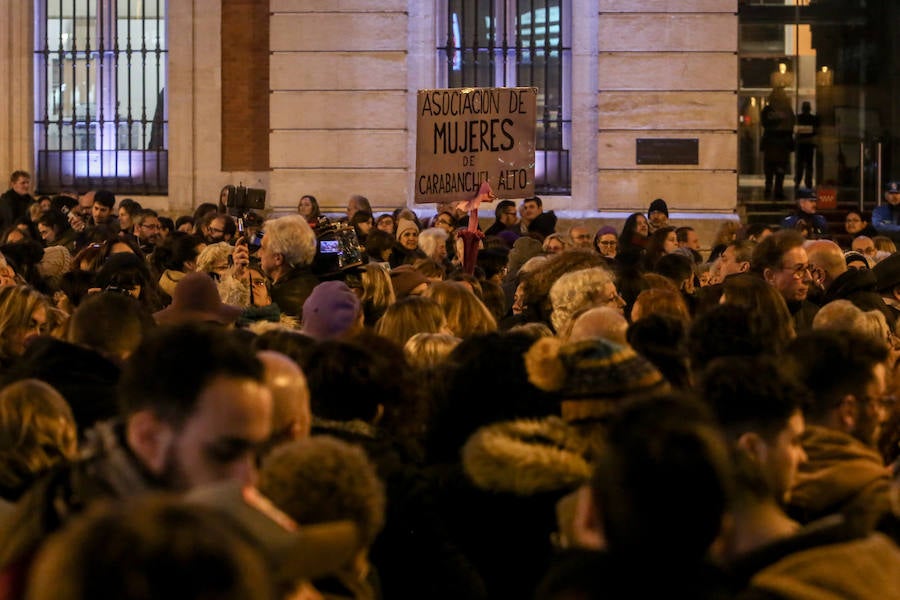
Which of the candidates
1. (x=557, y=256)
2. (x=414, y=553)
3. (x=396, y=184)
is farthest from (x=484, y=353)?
(x=396, y=184)

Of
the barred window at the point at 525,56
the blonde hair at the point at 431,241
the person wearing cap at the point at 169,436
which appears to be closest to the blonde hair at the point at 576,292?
the person wearing cap at the point at 169,436

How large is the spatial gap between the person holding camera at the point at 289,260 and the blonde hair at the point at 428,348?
261 cm

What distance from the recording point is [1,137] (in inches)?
749

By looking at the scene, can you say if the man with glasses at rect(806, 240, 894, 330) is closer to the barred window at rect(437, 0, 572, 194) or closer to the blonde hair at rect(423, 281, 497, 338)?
the blonde hair at rect(423, 281, 497, 338)

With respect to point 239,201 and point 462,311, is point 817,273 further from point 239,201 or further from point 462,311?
point 239,201

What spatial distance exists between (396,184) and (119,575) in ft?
54.0

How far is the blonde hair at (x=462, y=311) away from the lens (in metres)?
7.20

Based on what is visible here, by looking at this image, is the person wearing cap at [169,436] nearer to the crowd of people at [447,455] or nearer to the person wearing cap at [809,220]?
the crowd of people at [447,455]

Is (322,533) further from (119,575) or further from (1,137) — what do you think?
(1,137)

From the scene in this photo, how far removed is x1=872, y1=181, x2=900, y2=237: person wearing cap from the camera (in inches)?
699

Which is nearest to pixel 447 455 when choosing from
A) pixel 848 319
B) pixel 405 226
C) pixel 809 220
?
pixel 848 319

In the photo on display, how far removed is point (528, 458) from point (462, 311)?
319cm

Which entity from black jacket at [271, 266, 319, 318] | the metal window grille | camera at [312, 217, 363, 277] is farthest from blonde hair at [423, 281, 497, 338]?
the metal window grille

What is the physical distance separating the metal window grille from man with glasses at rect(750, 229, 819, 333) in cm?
1205
